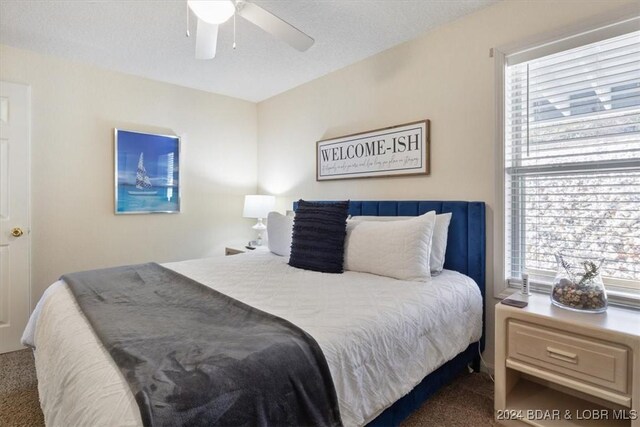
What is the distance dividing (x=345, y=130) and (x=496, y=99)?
4.41 ft

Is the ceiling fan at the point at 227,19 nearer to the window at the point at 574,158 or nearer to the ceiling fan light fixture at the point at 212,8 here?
the ceiling fan light fixture at the point at 212,8

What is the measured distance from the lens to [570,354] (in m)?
1.47

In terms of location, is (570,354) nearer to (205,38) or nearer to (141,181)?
(205,38)

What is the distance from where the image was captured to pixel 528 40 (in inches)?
78.3

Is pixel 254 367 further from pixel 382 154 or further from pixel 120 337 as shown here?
pixel 382 154

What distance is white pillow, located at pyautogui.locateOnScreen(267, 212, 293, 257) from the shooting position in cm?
281

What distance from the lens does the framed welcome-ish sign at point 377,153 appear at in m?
2.53

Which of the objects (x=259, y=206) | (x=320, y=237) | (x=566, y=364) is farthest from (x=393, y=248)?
(x=259, y=206)

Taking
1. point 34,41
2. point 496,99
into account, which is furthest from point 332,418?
point 34,41

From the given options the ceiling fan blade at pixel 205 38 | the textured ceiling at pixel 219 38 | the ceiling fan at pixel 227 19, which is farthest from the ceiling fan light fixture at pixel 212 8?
the textured ceiling at pixel 219 38

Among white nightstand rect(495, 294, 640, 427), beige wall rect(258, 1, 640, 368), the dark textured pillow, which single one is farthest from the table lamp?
white nightstand rect(495, 294, 640, 427)

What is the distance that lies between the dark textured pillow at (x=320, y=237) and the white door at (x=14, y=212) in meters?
2.22

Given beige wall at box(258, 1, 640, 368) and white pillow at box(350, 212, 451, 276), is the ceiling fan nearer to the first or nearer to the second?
beige wall at box(258, 1, 640, 368)

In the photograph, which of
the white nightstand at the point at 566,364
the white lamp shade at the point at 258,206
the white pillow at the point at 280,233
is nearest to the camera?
the white nightstand at the point at 566,364
